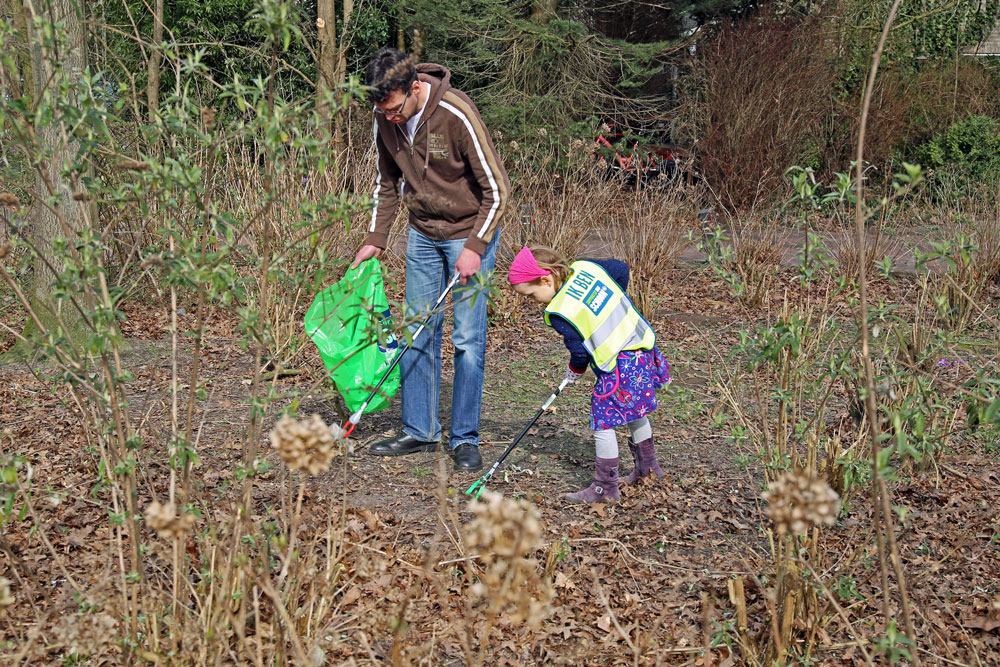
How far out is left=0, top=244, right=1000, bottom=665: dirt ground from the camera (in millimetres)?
2766

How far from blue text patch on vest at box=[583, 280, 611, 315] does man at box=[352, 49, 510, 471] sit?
1.56 ft

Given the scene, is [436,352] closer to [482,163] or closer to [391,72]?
[482,163]

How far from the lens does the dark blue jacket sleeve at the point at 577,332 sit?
349cm

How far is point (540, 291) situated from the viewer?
141 inches

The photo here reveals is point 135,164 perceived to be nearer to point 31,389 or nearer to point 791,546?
point 791,546

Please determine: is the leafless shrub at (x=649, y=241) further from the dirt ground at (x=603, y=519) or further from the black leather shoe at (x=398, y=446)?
the black leather shoe at (x=398, y=446)

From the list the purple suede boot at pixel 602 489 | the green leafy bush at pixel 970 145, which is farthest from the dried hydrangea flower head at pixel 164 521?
the green leafy bush at pixel 970 145

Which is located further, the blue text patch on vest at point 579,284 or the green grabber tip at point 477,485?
the green grabber tip at point 477,485

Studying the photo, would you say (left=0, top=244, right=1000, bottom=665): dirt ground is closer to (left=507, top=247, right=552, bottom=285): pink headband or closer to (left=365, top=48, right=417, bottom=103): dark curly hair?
(left=507, top=247, right=552, bottom=285): pink headband

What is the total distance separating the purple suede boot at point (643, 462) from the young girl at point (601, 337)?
0.15 m

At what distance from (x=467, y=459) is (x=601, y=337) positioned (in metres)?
0.94

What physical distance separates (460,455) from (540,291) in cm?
92

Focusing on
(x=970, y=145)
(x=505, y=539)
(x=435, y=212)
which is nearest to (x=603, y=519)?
(x=435, y=212)

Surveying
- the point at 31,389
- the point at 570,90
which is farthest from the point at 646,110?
the point at 31,389
